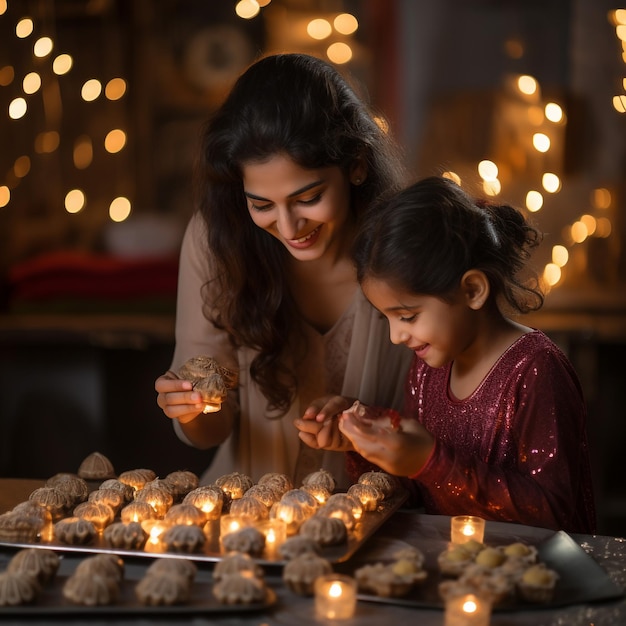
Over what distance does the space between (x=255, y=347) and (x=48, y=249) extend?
A: 88.5 inches

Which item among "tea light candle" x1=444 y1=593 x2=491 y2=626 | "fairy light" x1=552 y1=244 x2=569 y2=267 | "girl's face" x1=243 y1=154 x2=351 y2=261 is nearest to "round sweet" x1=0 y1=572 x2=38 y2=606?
"tea light candle" x1=444 y1=593 x2=491 y2=626

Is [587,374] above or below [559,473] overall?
below

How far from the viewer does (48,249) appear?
3883mm

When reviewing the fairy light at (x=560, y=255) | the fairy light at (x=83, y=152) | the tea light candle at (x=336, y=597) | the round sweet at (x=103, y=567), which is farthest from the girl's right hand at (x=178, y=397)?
the fairy light at (x=83, y=152)

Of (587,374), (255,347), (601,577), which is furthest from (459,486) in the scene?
(587,374)

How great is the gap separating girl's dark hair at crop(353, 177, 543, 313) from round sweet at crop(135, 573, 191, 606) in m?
0.57

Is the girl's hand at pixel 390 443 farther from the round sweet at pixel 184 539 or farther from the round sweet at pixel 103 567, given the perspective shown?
the round sweet at pixel 103 567

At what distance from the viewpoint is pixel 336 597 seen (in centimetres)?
108

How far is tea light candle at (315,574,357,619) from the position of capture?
1076 millimetres

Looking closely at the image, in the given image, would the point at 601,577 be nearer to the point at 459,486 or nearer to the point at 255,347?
the point at 459,486

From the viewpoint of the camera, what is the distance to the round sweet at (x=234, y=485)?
1.45 metres

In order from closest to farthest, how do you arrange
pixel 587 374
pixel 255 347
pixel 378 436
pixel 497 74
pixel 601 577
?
pixel 601 577 < pixel 378 436 < pixel 255 347 < pixel 587 374 < pixel 497 74

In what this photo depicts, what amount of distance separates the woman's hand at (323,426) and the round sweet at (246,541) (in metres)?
0.36

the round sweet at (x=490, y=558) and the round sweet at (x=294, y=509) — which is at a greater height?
the round sweet at (x=490, y=558)
